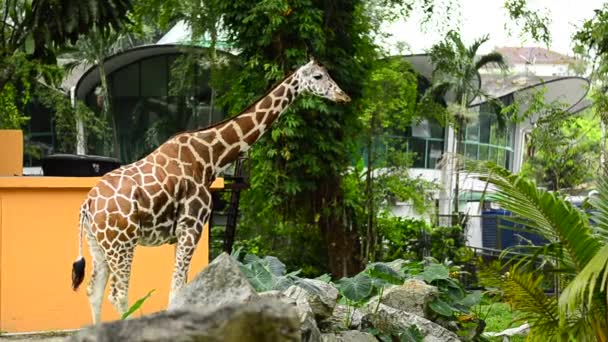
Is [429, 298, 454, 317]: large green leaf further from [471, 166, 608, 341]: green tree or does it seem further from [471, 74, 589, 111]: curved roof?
[471, 74, 589, 111]: curved roof

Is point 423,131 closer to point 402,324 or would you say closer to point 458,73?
point 458,73

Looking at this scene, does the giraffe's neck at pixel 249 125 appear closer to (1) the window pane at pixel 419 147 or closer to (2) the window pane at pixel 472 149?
(1) the window pane at pixel 419 147

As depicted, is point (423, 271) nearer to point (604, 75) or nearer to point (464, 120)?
point (604, 75)

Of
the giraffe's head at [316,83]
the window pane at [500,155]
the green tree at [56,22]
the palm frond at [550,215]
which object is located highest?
the green tree at [56,22]

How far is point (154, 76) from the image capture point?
2692cm

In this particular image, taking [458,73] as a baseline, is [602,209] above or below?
below

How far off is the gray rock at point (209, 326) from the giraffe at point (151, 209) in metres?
3.51

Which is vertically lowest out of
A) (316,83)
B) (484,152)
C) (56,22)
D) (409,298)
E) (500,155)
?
(409,298)

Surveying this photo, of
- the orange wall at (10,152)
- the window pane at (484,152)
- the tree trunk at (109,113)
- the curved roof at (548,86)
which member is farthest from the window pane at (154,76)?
the orange wall at (10,152)

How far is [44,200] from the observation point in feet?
25.4

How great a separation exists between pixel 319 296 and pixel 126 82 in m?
22.8

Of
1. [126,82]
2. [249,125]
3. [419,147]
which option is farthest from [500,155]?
[249,125]

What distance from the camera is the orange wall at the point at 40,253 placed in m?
7.64

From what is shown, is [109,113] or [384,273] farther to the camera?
[109,113]
